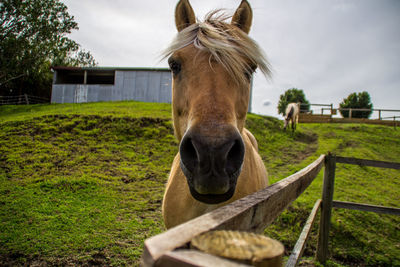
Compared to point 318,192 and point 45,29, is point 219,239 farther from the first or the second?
point 45,29

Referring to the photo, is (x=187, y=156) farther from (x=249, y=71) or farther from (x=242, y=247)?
(x=249, y=71)

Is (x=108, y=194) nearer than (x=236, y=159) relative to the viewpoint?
No

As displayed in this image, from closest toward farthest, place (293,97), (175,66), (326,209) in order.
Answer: (175,66)
(326,209)
(293,97)

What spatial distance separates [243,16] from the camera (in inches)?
96.4

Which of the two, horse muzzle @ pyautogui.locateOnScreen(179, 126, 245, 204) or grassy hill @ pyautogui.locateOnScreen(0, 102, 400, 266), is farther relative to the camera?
grassy hill @ pyautogui.locateOnScreen(0, 102, 400, 266)

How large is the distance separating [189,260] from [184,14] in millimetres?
2541

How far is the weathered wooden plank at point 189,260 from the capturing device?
39cm

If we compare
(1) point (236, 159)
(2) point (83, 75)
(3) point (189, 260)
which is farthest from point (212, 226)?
(2) point (83, 75)

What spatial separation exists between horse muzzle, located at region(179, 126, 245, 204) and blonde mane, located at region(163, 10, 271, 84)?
710 mm

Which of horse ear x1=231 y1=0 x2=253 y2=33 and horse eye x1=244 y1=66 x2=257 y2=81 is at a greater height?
horse ear x1=231 y1=0 x2=253 y2=33

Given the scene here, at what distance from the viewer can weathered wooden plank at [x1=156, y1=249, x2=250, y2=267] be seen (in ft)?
1.29

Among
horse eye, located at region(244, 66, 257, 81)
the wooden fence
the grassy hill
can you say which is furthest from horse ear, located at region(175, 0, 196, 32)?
the grassy hill

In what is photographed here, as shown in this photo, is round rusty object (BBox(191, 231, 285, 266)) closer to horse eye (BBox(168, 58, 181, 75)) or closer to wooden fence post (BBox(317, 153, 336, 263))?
horse eye (BBox(168, 58, 181, 75))

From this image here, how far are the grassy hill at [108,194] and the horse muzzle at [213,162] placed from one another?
104 inches
